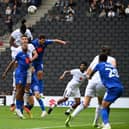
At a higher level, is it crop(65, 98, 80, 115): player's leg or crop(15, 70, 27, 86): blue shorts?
crop(15, 70, 27, 86): blue shorts

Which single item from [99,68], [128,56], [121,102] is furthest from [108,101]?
[128,56]

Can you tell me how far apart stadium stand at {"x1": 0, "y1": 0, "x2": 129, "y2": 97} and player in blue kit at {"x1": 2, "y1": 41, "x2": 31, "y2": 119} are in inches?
519

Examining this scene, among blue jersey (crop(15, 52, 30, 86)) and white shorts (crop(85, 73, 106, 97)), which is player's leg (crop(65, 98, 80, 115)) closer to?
blue jersey (crop(15, 52, 30, 86))

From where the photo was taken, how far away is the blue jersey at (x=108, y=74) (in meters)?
15.3

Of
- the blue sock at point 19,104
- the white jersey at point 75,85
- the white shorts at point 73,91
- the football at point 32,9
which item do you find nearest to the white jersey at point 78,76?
the white jersey at point 75,85

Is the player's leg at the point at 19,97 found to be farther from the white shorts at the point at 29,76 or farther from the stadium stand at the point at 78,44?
the stadium stand at the point at 78,44

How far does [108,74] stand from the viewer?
15.3 m

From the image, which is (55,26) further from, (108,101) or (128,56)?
(108,101)

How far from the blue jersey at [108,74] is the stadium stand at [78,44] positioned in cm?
1684

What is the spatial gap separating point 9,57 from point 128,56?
5.63 metres

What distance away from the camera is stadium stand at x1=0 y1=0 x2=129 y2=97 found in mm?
32406

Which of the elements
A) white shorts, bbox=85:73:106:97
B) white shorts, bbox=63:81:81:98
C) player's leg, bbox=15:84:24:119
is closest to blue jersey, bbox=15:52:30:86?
player's leg, bbox=15:84:24:119

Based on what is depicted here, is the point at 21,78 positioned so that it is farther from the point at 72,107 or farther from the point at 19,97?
the point at 72,107

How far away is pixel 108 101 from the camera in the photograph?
15.3 meters
